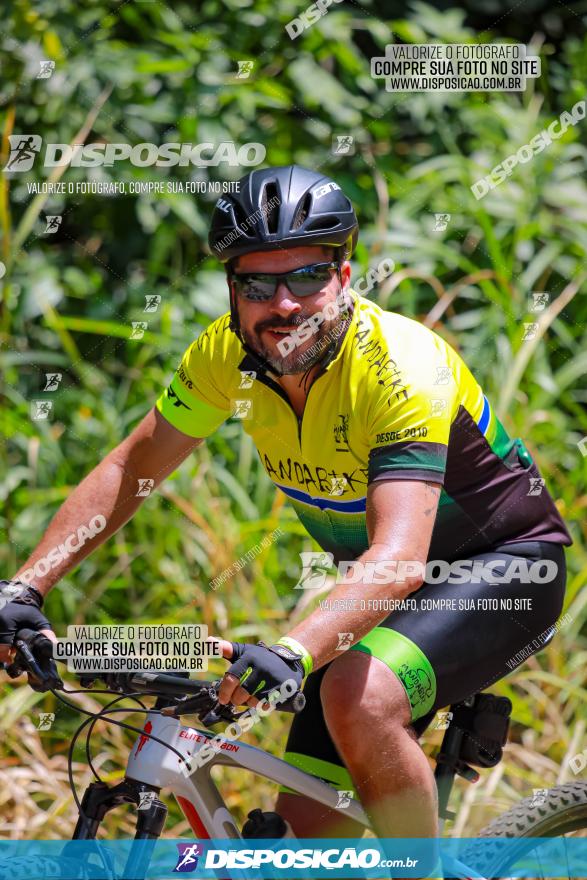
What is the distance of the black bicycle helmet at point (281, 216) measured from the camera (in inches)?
106

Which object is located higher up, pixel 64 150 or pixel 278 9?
pixel 278 9

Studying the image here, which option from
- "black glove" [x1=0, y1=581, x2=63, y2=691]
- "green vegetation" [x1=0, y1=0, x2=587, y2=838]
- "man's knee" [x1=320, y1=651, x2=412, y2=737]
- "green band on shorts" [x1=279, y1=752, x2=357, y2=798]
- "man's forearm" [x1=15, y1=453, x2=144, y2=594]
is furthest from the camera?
"green vegetation" [x1=0, y1=0, x2=587, y2=838]

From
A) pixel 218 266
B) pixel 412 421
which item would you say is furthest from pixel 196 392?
pixel 218 266

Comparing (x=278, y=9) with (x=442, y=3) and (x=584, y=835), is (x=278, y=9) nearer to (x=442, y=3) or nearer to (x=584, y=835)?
(x=442, y=3)

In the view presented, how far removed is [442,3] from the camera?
6.22 metres

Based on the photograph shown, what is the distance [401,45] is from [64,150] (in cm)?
180

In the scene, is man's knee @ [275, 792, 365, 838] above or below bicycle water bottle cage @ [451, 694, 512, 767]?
below

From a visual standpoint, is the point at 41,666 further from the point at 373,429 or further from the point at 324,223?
the point at 324,223

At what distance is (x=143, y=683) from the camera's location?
237cm

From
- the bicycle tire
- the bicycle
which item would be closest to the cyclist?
the bicycle

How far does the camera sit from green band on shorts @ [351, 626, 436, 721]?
266cm

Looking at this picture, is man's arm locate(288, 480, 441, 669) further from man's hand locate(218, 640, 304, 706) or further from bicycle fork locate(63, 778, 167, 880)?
bicycle fork locate(63, 778, 167, 880)

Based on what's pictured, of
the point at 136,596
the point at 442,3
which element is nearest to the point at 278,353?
the point at 136,596

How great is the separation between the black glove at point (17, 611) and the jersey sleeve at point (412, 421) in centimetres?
86
